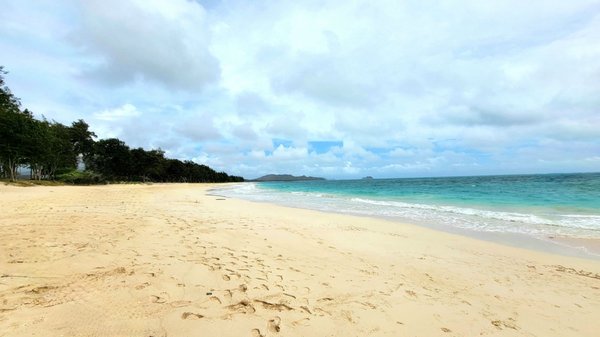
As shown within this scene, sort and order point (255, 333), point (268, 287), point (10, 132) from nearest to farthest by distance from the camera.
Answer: point (255, 333)
point (268, 287)
point (10, 132)

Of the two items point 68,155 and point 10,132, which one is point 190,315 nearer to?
point 10,132

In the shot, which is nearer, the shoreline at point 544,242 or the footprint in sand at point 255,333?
the footprint in sand at point 255,333

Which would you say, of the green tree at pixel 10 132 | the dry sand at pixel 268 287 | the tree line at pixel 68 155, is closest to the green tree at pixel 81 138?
the tree line at pixel 68 155

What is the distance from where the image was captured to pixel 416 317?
4.32 meters

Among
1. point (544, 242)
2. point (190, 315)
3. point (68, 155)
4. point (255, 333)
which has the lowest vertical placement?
point (544, 242)

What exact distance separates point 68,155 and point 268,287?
7302 centimetres

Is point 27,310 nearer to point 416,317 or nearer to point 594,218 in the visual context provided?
point 416,317

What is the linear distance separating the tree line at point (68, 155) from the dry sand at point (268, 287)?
42.2m

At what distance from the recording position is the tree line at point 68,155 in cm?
3934

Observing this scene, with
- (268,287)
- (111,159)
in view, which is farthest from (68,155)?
(268,287)

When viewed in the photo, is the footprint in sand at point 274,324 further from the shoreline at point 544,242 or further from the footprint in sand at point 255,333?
the shoreline at point 544,242

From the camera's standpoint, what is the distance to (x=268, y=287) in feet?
15.9

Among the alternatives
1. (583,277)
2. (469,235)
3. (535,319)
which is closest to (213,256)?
(535,319)

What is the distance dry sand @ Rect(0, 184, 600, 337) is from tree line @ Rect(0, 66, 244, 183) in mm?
42229
